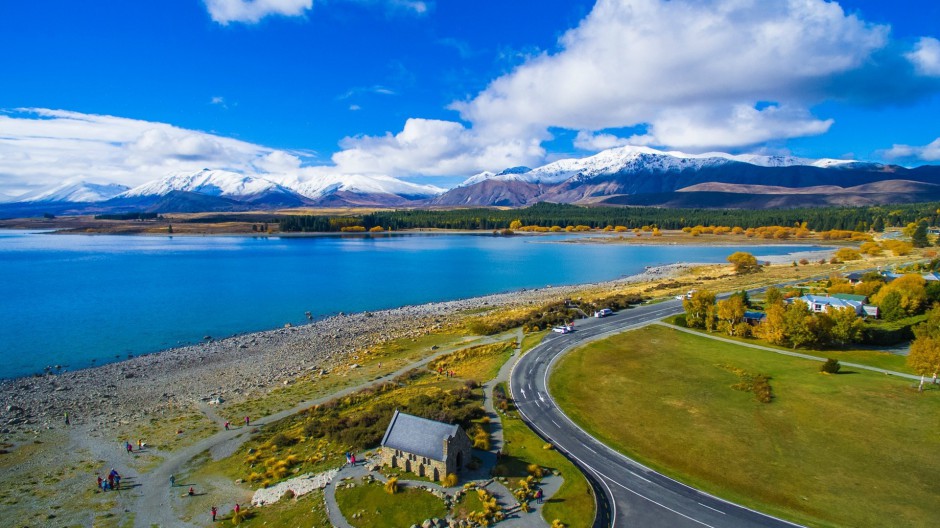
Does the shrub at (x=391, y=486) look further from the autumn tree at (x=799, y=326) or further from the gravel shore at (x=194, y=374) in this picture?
the autumn tree at (x=799, y=326)

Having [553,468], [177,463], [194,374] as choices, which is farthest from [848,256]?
[177,463]

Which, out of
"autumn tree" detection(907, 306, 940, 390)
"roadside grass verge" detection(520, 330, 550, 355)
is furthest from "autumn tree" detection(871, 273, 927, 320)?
"roadside grass verge" detection(520, 330, 550, 355)

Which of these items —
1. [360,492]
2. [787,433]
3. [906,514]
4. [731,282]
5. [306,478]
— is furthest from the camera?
[731,282]

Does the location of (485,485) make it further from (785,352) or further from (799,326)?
(799,326)

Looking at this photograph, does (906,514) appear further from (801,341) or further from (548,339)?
(548,339)

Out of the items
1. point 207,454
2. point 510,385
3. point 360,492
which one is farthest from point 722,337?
point 207,454

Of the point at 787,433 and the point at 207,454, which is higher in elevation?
Result: the point at 787,433
